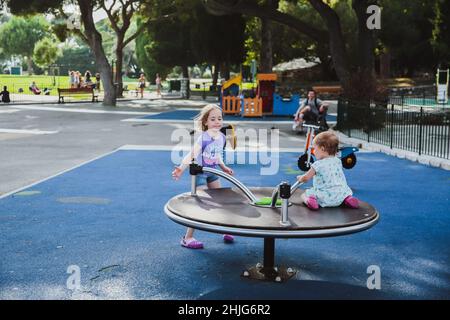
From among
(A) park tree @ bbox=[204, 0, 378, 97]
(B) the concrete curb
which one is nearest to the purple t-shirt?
(B) the concrete curb

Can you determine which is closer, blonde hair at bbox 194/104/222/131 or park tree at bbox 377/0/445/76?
blonde hair at bbox 194/104/222/131

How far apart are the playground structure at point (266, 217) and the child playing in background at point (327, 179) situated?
0.09 m

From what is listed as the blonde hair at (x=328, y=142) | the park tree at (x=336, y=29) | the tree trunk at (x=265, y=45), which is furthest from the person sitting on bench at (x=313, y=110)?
the tree trunk at (x=265, y=45)

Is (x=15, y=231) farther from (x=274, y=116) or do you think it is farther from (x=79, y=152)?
(x=274, y=116)

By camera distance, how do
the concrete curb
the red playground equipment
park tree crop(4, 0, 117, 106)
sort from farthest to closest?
park tree crop(4, 0, 117, 106) < the red playground equipment < the concrete curb

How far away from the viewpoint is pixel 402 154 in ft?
48.1

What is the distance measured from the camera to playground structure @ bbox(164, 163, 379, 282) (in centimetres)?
491

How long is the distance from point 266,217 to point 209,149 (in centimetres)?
150

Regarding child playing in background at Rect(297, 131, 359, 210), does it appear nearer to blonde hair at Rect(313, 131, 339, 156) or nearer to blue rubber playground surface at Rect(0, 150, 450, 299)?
blonde hair at Rect(313, 131, 339, 156)

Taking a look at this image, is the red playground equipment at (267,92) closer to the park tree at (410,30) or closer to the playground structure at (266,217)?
the playground structure at (266,217)

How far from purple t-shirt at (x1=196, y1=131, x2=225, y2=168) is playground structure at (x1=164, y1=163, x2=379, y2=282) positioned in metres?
0.37

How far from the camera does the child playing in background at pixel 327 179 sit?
18.8 ft
